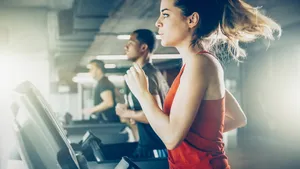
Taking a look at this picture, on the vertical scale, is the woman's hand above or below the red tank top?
above

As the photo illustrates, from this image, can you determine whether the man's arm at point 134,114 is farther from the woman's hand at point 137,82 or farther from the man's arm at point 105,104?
the man's arm at point 105,104

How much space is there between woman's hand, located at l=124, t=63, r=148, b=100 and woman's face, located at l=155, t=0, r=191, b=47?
0.41 ft

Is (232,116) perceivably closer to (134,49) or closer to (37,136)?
(37,136)

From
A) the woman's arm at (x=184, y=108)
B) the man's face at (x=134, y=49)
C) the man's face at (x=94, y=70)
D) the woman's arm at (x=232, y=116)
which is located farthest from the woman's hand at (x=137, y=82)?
the man's face at (x=94, y=70)

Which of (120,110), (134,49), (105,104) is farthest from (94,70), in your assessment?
(120,110)

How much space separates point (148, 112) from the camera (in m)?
1.17

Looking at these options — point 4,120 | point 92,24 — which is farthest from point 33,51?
point 4,120

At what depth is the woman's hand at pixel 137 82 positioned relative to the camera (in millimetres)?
1213

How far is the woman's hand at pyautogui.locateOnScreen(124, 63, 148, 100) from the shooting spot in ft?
3.98

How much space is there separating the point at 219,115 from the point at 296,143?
10.3m

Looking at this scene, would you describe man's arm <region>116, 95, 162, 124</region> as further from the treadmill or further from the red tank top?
the treadmill

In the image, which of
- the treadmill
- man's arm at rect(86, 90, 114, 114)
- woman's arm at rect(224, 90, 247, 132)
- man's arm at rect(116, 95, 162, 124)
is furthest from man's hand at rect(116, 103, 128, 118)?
man's arm at rect(86, 90, 114, 114)

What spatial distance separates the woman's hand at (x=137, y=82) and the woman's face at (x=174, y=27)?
4.9 inches

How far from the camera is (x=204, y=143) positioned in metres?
1.16
